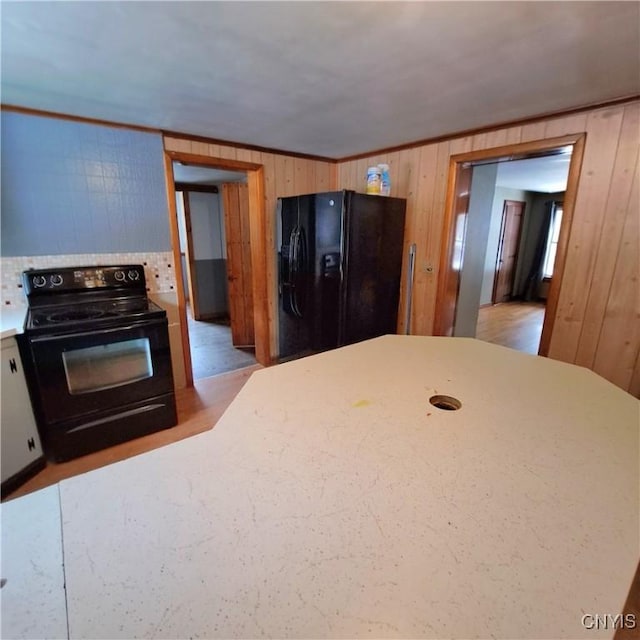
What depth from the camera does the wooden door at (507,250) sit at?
6211 mm

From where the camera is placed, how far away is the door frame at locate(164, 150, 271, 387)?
2.71 m

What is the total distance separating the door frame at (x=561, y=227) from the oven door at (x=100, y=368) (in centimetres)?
229

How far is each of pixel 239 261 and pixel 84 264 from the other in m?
1.86

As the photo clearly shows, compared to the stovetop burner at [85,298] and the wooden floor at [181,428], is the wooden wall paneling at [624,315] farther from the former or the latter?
the stovetop burner at [85,298]

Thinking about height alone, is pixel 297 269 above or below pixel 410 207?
below

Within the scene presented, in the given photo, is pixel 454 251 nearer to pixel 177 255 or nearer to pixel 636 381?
pixel 636 381

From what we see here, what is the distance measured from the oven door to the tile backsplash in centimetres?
63

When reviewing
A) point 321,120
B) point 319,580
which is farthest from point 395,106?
point 319,580

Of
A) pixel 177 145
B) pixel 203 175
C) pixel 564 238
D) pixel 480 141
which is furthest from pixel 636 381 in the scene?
pixel 203 175

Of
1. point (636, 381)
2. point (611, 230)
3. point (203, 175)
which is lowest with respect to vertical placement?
point (636, 381)

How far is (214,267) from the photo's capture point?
5.57m

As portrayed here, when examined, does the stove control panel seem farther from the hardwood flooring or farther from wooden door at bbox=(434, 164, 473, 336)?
wooden door at bbox=(434, 164, 473, 336)

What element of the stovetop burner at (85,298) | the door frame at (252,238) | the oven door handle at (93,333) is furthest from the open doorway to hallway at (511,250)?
the stovetop burner at (85,298)

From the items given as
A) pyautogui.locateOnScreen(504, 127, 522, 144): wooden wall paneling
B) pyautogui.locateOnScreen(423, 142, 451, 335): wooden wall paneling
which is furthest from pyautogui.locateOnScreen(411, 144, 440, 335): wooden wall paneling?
pyautogui.locateOnScreen(504, 127, 522, 144): wooden wall paneling
